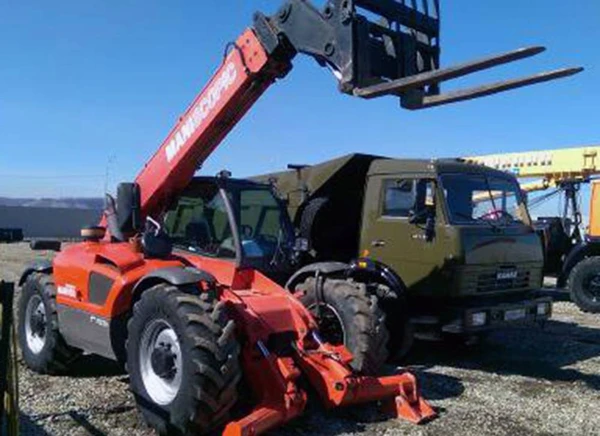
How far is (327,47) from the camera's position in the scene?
6.38 metres

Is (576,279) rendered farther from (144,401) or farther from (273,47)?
(144,401)

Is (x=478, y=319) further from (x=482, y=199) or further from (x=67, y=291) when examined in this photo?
(x=67, y=291)

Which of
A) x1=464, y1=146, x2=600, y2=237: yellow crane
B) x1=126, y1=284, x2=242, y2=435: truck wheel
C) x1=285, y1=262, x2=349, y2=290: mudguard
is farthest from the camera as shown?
x1=464, y1=146, x2=600, y2=237: yellow crane

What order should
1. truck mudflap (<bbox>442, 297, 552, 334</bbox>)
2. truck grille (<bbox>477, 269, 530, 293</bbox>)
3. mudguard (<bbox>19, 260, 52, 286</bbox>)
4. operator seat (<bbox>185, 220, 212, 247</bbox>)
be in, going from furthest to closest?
truck grille (<bbox>477, 269, 530, 293</bbox>) → truck mudflap (<bbox>442, 297, 552, 334</bbox>) → mudguard (<bbox>19, 260, 52, 286</bbox>) → operator seat (<bbox>185, 220, 212, 247</bbox>)

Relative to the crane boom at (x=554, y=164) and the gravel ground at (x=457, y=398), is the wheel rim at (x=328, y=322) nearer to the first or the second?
the gravel ground at (x=457, y=398)

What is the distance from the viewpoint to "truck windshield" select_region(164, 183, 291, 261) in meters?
7.13

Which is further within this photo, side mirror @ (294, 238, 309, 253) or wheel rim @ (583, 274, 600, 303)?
wheel rim @ (583, 274, 600, 303)

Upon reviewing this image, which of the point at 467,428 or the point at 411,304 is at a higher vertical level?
the point at 411,304

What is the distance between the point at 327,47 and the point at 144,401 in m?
3.29

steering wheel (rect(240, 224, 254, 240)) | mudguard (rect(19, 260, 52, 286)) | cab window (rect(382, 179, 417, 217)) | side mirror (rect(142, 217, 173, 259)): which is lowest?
mudguard (rect(19, 260, 52, 286))

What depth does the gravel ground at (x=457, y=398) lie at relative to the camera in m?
6.24

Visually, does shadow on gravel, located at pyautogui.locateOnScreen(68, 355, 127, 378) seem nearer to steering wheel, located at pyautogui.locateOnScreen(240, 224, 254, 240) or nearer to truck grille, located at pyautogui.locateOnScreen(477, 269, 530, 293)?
steering wheel, located at pyautogui.locateOnScreen(240, 224, 254, 240)

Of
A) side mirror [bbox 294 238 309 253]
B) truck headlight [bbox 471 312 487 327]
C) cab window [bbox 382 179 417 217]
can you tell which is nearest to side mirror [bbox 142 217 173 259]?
side mirror [bbox 294 238 309 253]

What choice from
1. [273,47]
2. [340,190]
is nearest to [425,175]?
[340,190]
